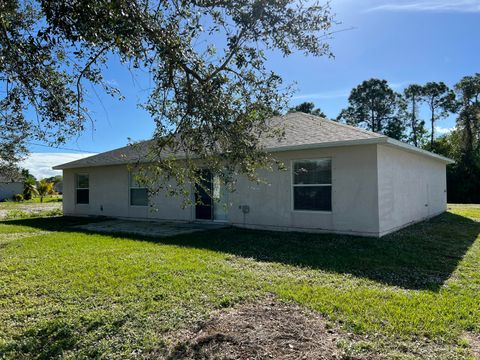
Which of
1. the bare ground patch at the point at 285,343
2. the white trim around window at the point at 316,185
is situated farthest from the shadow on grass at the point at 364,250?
the bare ground patch at the point at 285,343

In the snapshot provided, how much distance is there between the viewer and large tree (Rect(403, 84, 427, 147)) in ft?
142

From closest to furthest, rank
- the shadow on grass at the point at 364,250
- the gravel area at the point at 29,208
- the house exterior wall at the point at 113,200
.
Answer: the shadow on grass at the point at 364,250
the house exterior wall at the point at 113,200
the gravel area at the point at 29,208

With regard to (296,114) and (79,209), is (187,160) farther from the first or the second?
(79,209)

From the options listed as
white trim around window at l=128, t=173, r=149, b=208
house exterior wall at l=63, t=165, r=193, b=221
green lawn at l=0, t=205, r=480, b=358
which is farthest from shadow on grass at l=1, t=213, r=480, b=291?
white trim around window at l=128, t=173, r=149, b=208

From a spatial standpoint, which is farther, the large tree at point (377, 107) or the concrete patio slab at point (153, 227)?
the large tree at point (377, 107)

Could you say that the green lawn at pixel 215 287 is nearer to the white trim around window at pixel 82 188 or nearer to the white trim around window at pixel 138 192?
the white trim around window at pixel 138 192

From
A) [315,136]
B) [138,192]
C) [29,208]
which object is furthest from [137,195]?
[29,208]

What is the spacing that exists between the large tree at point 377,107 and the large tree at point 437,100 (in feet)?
11.1

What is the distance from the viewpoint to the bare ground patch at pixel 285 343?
11.4 feet

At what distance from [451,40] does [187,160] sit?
11.0m

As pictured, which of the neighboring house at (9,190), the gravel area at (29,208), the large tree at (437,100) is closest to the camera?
the gravel area at (29,208)

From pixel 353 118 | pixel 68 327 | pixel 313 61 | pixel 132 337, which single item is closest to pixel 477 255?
pixel 313 61

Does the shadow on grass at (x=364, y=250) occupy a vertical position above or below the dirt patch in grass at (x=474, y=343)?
above

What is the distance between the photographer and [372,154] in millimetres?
9516
